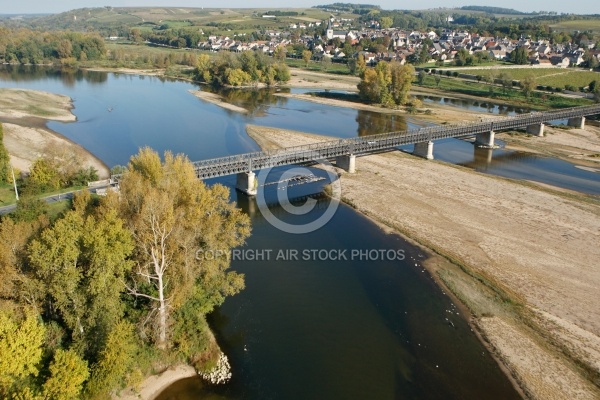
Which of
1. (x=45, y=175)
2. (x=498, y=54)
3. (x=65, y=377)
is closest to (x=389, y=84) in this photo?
(x=45, y=175)

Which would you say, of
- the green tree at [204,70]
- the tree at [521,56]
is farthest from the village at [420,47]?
the green tree at [204,70]

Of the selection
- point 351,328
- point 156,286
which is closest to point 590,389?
point 351,328

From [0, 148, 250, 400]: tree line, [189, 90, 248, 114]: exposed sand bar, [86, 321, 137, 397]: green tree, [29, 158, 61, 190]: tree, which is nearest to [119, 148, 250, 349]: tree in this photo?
[0, 148, 250, 400]: tree line

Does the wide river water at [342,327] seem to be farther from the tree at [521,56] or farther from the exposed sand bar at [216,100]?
the tree at [521,56]

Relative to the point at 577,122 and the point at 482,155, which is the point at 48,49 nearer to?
the point at 482,155

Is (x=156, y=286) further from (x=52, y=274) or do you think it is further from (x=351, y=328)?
(x=351, y=328)

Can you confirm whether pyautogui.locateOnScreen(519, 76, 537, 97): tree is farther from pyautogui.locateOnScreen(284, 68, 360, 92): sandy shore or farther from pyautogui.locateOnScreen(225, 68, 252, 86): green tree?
pyautogui.locateOnScreen(225, 68, 252, 86): green tree
